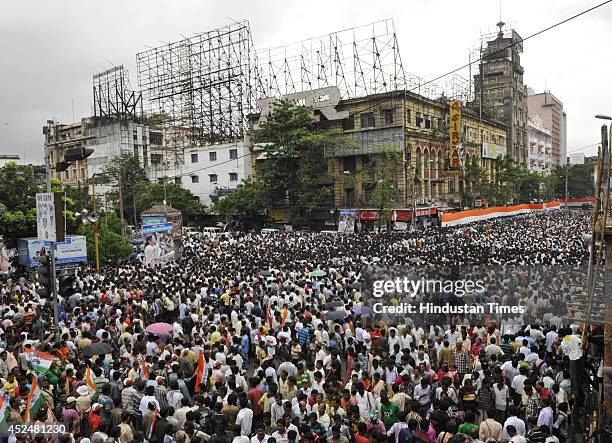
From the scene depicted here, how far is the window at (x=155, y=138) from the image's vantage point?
58.8 metres

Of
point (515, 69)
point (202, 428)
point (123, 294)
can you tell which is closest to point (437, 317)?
point (202, 428)

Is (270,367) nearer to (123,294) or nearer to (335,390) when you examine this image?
(335,390)

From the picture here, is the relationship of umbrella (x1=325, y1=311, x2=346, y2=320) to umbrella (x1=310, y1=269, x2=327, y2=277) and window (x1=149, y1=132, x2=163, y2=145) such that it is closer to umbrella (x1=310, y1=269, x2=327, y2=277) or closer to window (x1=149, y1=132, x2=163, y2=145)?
umbrella (x1=310, y1=269, x2=327, y2=277)

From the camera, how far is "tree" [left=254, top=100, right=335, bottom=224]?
3934 centimetres

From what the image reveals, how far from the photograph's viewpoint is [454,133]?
38688mm

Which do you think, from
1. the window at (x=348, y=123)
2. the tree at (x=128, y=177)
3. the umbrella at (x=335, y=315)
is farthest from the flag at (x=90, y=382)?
the tree at (x=128, y=177)

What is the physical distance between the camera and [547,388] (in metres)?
7.59

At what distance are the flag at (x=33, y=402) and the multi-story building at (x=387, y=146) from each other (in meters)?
31.5

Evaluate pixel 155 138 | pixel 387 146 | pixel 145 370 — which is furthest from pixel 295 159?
pixel 145 370

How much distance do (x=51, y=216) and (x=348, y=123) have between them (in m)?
33.0

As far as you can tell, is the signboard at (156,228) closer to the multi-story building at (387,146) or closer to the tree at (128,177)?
the multi-story building at (387,146)

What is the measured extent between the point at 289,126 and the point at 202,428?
113 feet

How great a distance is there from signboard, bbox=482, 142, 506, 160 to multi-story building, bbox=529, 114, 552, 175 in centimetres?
2185

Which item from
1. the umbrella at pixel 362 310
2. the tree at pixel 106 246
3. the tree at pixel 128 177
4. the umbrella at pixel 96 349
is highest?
the tree at pixel 128 177
